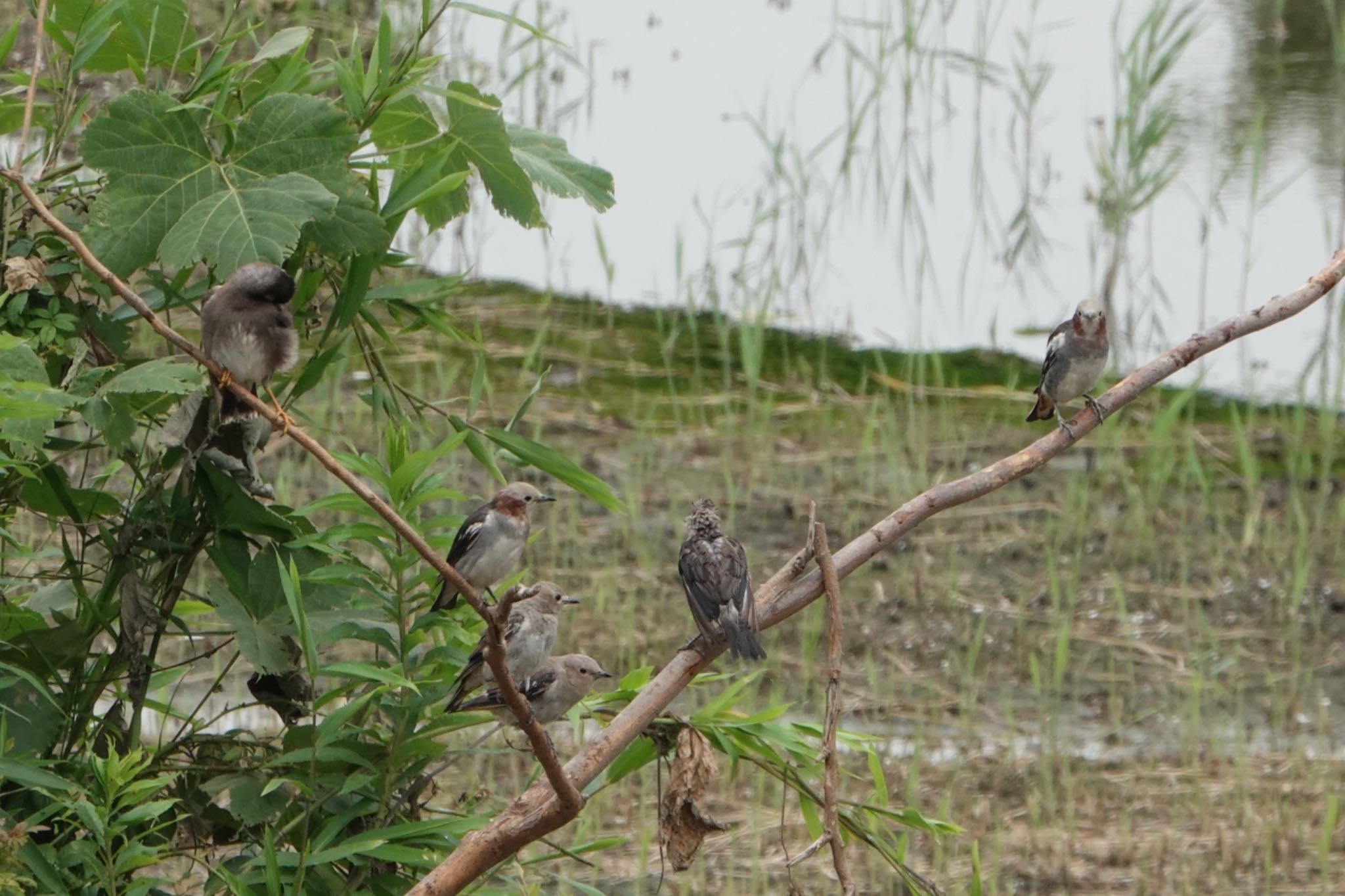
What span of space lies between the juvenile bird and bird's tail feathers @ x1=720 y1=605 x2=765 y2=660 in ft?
5.94

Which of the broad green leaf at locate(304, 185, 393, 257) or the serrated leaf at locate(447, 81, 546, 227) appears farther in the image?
the serrated leaf at locate(447, 81, 546, 227)

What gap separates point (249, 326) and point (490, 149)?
54cm

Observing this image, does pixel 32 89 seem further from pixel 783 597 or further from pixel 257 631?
pixel 783 597

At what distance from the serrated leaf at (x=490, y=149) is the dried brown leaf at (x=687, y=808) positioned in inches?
41.6

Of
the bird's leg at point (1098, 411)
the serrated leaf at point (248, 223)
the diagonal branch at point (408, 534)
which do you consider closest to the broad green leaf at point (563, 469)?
the serrated leaf at point (248, 223)

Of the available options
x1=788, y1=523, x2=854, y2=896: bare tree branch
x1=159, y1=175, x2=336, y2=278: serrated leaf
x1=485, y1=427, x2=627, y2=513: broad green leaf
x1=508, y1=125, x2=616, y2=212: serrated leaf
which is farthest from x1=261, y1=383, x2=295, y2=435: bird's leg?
x1=788, y1=523, x2=854, y2=896: bare tree branch

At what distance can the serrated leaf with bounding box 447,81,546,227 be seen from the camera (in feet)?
10.5

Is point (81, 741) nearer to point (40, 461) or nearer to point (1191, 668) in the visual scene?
point (40, 461)

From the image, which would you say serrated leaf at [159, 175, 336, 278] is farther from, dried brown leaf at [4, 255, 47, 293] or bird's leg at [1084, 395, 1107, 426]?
bird's leg at [1084, 395, 1107, 426]

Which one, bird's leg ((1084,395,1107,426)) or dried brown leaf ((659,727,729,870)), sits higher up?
bird's leg ((1084,395,1107,426))

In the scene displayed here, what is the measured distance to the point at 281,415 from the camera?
2879mm

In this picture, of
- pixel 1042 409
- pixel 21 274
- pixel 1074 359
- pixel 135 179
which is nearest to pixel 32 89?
pixel 135 179

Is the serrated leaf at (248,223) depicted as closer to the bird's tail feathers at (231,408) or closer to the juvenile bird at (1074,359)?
the bird's tail feathers at (231,408)

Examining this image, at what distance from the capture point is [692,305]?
9617 millimetres
